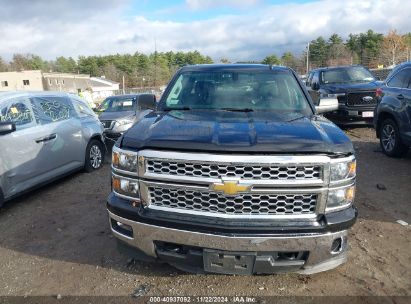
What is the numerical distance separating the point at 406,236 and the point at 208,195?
2.68m

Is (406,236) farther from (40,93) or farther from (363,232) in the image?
(40,93)

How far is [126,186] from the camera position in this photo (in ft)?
9.91

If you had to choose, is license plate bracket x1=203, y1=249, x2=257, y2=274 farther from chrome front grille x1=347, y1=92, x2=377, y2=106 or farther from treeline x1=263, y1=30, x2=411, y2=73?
treeline x1=263, y1=30, x2=411, y2=73

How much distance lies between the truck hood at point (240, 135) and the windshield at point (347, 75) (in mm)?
9260

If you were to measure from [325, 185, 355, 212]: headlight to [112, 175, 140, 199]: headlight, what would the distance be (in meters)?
1.46

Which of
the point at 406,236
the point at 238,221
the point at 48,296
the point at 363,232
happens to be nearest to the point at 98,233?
the point at 48,296

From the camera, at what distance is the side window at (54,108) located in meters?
6.19

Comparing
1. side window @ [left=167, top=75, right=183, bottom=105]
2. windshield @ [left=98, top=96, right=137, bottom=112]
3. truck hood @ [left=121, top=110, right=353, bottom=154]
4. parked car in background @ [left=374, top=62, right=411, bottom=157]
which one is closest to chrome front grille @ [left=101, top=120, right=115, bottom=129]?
windshield @ [left=98, top=96, right=137, bottom=112]

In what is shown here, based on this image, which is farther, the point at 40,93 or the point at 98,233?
the point at 40,93

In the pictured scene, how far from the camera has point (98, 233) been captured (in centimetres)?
450

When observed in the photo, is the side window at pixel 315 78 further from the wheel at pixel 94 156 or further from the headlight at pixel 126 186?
the headlight at pixel 126 186

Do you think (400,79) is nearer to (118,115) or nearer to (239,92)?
(239,92)

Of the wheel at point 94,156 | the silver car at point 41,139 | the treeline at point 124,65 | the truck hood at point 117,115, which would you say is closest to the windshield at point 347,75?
the truck hood at point 117,115

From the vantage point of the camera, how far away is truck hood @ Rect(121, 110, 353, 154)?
2.77m
